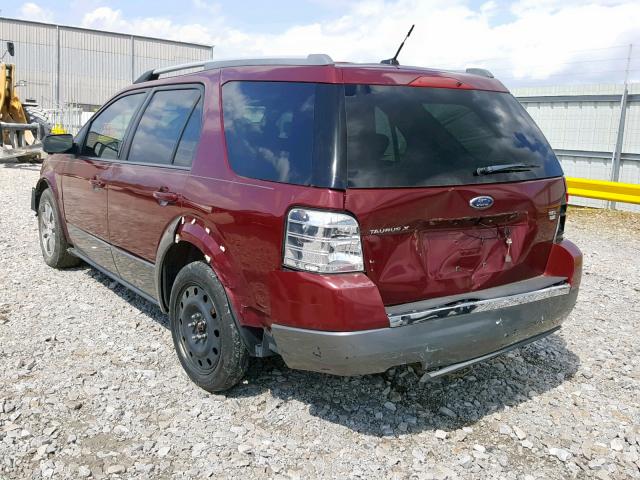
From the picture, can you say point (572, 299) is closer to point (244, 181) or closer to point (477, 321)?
point (477, 321)

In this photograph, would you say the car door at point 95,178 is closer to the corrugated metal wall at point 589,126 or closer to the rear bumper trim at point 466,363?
the rear bumper trim at point 466,363

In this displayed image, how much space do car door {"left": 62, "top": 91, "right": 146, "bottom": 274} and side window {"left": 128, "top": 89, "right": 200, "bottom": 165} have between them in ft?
0.86

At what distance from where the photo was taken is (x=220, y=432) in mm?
3090

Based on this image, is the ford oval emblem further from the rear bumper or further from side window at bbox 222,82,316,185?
side window at bbox 222,82,316,185

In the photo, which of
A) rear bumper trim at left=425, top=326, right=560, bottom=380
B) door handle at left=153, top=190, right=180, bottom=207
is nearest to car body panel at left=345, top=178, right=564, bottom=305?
rear bumper trim at left=425, top=326, right=560, bottom=380

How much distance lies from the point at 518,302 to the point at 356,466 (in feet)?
3.85

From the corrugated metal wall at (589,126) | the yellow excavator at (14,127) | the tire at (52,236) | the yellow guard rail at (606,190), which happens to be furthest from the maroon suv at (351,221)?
the yellow excavator at (14,127)

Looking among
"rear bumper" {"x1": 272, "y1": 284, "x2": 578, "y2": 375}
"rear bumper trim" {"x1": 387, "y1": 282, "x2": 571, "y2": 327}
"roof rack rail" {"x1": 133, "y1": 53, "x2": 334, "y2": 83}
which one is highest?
"roof rack rail" {"x1": 133, "y1": 53, "x2": 334, "y2": 83}

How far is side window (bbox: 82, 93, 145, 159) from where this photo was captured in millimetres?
4523

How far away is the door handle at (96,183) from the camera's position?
4.55m

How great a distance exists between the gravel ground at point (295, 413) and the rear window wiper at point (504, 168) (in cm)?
137

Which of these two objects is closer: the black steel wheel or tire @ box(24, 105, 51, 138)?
the black steel wheel

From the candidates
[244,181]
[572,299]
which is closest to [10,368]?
[244,181]

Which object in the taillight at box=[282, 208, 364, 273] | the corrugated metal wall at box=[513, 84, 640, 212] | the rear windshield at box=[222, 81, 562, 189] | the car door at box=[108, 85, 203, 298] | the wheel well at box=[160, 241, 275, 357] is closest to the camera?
the taillight at box=[282, 208, 364, 273]
